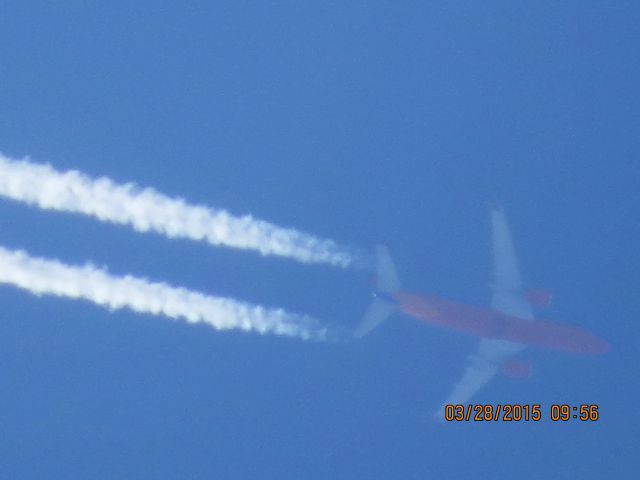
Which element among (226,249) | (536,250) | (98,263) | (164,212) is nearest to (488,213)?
(536,250)

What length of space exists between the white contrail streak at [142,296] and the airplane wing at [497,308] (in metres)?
3.22

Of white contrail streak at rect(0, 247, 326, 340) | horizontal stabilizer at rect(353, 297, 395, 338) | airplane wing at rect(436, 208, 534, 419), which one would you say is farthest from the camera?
airplane wing at rect(436, 208, 534, 419)

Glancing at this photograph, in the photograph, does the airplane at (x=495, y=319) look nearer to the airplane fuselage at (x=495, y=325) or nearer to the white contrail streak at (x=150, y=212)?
the airplane fuselage at (x=495, y=325)

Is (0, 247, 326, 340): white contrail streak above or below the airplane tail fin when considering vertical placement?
below

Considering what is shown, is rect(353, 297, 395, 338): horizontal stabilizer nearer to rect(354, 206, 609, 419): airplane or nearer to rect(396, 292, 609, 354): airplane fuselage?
rect(354, 206, 609, 419): airplane

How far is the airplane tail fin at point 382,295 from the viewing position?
16.5 meters

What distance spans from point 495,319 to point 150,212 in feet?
23.9

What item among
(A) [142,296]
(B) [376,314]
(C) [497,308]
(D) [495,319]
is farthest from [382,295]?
(A) [142,296]

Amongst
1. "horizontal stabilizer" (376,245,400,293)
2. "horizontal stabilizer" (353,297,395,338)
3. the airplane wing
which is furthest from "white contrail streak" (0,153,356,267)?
the airplane wing

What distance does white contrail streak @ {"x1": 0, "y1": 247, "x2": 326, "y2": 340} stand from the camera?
50.1 feet

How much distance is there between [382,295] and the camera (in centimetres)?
1656

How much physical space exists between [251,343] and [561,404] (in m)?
6.79

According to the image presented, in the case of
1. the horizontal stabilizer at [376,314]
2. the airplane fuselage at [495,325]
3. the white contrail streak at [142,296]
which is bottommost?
the white contrail streak at [142,296]

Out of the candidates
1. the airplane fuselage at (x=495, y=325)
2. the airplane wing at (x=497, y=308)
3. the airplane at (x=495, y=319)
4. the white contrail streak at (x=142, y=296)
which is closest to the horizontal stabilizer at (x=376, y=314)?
the airplane at (x=495, y=319)
